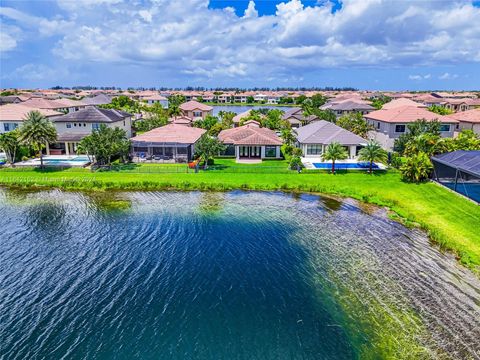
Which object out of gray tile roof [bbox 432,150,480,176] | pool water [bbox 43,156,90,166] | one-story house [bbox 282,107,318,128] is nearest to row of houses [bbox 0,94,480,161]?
pool water [bbox 43,156,90,166]

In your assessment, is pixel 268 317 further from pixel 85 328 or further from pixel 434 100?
pixel 434 100

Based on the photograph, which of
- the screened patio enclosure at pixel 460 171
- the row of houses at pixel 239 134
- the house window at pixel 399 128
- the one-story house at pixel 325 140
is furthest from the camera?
the house window at pixel 399 128

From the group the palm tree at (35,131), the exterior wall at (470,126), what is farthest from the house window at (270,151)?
the exterior wall at (470,126)

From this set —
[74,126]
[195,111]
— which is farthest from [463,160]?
[195,111]

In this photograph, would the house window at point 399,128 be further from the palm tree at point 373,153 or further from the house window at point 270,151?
the house window at point 270,151

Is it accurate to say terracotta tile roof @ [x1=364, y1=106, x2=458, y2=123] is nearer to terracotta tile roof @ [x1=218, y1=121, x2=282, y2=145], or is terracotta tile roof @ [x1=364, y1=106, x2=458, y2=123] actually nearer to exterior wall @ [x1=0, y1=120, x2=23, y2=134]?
terracotta tile roof @ [x1=218, y1=121, x2=282, y2=145]
